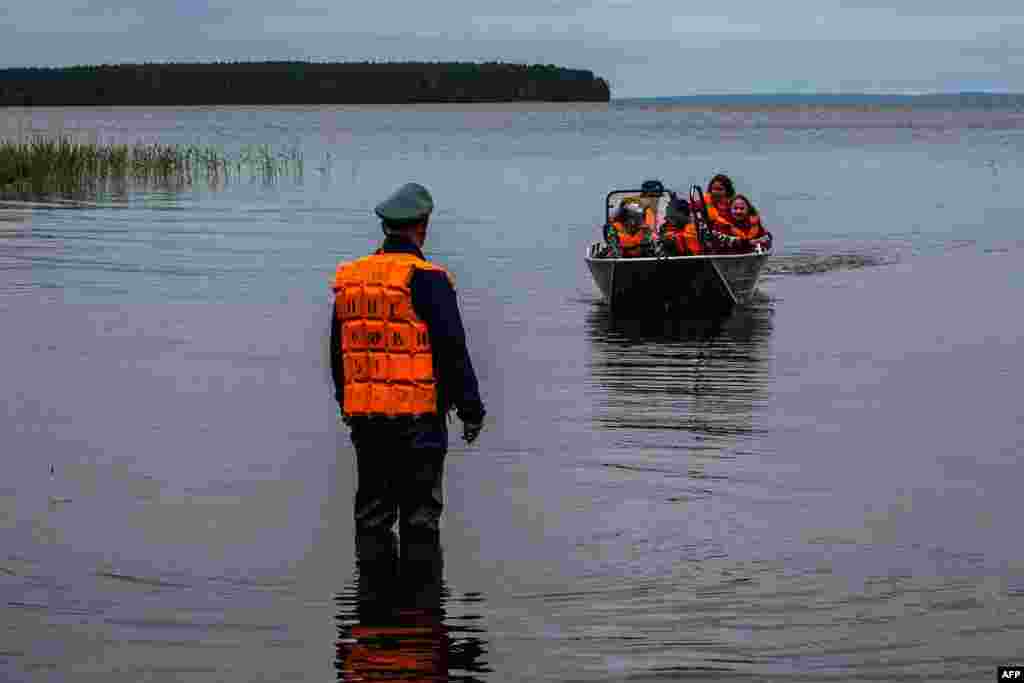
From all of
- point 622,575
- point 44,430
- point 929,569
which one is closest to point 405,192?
point 622,575

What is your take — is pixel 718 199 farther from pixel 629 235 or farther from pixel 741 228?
pixel 629 235


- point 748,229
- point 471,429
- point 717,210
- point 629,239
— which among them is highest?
point 717,210

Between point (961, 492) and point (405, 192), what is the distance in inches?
176

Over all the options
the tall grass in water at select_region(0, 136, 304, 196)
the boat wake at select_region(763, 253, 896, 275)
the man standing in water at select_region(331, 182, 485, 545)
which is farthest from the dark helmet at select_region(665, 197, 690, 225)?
the tall grass in water at select_region(0, 136, 304, 196)

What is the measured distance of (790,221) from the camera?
4281cm

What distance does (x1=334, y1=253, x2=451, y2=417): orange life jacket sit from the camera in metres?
7.88

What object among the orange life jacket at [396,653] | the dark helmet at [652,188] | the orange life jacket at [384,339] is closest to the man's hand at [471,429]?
the orange life jacket at [384,339]

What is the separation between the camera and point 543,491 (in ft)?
36.1

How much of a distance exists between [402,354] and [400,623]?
3.83 ft

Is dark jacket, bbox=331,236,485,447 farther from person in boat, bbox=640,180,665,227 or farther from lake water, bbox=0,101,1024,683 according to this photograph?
person in boat, bbox=640,180,665,227

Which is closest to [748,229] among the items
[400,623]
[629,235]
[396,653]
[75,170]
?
[629,235]

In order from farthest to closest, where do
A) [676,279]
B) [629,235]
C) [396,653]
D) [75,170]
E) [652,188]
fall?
1. [75,170]
2. [652,188]
3. [629,235]
4. [676,279]
5. [396,653]

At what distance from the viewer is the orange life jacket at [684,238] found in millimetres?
21531

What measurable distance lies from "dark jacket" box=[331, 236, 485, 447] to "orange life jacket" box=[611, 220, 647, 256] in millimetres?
13519
